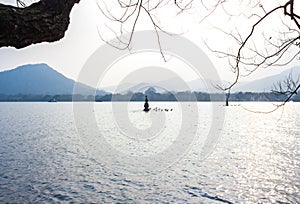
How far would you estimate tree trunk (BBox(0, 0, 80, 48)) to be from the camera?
265 centimetres

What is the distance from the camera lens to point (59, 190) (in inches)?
619

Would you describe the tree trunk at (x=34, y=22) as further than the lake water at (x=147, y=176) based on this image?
No

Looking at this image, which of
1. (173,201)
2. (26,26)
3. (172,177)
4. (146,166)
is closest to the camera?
(26,26)

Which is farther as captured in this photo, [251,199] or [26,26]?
[251,199]

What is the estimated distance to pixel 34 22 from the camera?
2768 millimetres

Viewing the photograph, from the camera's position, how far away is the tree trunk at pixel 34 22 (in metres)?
2.65

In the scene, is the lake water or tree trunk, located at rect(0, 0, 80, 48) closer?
tree trunk, located at rect(0, 0, 80, 48)

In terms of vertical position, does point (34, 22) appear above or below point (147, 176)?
above

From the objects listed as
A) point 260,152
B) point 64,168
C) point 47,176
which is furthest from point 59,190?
point 260,152

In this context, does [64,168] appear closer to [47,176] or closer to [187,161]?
[47,176]

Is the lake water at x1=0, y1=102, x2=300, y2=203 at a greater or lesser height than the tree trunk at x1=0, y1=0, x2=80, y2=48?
lesser

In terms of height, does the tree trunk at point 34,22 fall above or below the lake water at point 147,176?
above

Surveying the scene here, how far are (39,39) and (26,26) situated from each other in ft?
0.81

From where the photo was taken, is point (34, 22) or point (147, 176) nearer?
point (34, 22)
